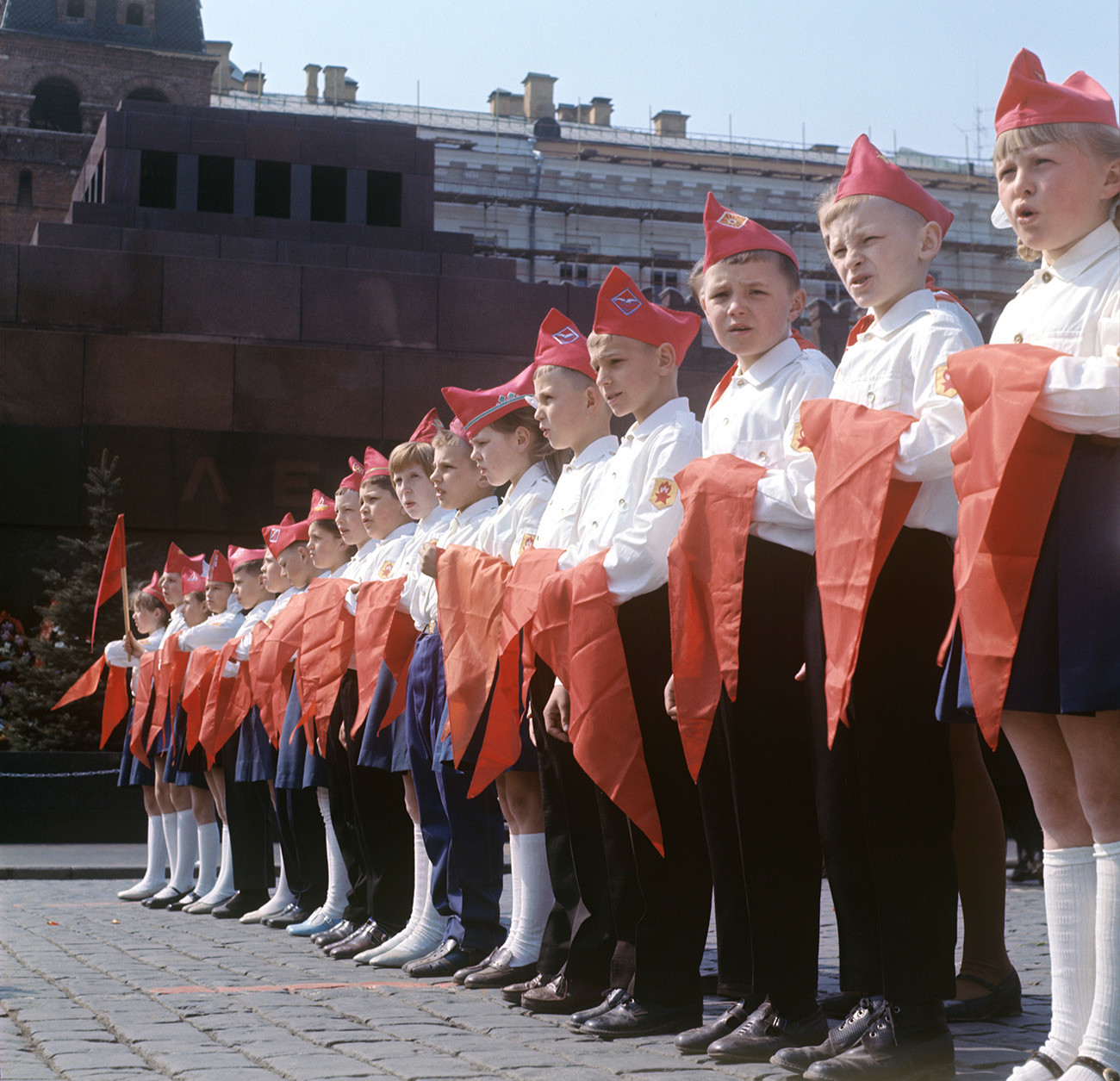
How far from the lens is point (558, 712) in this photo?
4.68m

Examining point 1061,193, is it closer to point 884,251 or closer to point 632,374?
point 884,251

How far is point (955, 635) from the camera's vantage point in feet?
10.6

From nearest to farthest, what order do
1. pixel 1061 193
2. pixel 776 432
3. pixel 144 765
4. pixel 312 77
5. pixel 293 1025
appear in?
pixel 1061 193 → pixel 776 432 → pixel 293 1025 → pixel 144 765 → pixel 312 77

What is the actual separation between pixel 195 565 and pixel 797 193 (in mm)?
37840

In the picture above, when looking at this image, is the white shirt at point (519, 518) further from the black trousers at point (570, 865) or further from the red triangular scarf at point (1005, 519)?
the red triangular scarf at point (1005, 519)

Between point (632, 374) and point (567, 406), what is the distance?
537 mm

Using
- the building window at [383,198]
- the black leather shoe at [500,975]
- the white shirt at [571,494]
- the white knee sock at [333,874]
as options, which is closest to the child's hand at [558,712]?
the white shirt at [571,494]

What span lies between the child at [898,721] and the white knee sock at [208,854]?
6.98m

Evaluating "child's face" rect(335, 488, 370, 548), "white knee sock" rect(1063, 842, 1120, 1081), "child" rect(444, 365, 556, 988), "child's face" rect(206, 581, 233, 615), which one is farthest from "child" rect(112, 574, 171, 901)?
"white knee sock" rect(1063, 842, 1120, 1081)

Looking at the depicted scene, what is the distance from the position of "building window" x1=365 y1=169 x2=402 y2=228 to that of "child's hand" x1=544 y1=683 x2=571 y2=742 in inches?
973

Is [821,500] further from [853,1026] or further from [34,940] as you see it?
[34,940]

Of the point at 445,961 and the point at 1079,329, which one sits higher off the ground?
the point at 1079,329

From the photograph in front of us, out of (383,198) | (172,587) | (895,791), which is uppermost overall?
(383,198)

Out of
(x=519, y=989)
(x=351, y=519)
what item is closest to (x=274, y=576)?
(x=351, y=519)
